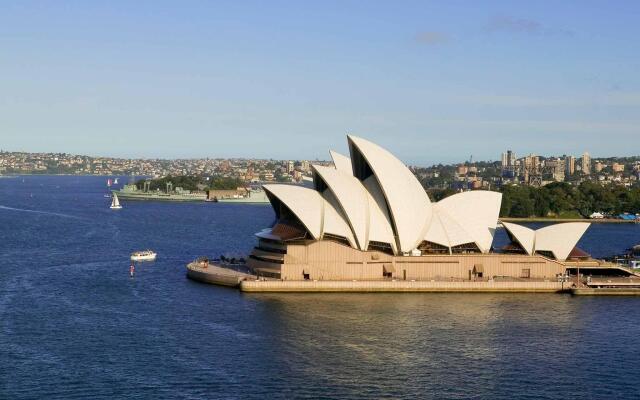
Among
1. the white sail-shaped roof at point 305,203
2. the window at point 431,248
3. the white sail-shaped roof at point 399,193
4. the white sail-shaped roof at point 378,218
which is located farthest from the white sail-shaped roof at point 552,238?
the white sail-shaped roof at point 305,203

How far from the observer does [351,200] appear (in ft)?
160

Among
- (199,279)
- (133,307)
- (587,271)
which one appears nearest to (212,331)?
(133,307)

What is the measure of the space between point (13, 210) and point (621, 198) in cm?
8197

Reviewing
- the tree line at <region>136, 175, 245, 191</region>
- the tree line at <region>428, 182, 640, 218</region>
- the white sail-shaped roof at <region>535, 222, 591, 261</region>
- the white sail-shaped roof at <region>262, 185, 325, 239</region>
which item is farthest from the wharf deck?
the tree line at <region>136, 175, 245, 191</region>

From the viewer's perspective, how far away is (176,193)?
507ft

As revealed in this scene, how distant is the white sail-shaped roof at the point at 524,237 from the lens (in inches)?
2007

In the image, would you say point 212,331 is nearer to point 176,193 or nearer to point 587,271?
point 587,271

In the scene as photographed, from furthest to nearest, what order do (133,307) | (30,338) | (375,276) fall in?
(375,276), (133,307), (30,338)

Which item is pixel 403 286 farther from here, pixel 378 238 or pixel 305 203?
pixel 305 203

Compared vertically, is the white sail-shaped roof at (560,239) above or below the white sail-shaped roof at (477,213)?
below

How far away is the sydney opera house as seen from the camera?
4797 centimetres

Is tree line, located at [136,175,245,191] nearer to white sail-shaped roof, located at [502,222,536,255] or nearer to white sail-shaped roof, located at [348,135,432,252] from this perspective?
white sail-shaped roof, located at [348,135,432,252]

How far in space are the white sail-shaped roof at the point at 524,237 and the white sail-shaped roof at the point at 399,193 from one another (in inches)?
203

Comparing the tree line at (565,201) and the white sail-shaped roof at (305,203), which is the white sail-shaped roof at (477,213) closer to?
the white sail-shaped roof at (305,203)
